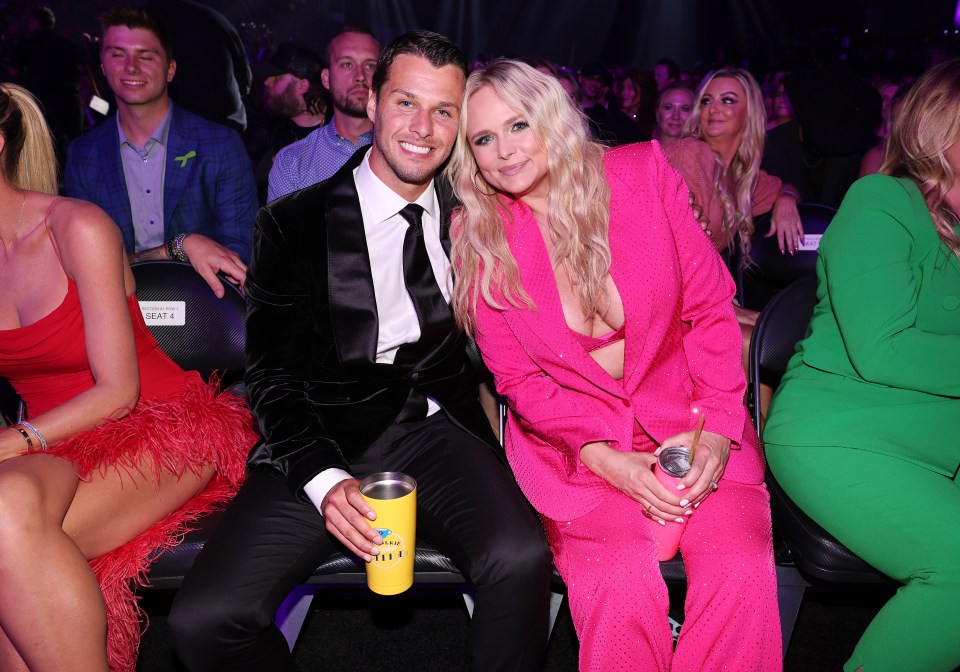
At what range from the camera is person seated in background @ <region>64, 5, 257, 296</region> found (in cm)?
325

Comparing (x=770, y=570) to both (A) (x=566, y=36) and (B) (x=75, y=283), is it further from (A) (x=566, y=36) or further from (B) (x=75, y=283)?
(A) (x=566, y=36)

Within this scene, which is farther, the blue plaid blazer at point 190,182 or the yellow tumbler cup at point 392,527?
the blue plaid blazer at point 190,182

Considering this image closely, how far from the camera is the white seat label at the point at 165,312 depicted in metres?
2.40

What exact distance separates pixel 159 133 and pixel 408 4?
1147 centimetres

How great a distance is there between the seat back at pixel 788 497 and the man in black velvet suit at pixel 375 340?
70cm

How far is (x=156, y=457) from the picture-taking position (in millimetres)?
1964

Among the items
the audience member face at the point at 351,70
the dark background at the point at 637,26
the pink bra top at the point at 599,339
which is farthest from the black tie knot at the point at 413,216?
the dark background at the point at 637,26

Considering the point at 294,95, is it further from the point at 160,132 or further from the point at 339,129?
the point at 160,132

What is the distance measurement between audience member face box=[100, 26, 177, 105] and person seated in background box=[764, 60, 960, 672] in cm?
283

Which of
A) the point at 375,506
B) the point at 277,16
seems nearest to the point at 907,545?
the point at 375,506

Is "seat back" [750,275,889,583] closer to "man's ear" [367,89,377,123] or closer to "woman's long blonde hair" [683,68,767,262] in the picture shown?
"woman's long blonde hair" [683,68,767,262]

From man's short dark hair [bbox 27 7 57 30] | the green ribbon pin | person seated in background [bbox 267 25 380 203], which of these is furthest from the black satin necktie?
man's short dark hair [bbox 27 7 57 30]

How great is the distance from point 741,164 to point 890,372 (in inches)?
80.8

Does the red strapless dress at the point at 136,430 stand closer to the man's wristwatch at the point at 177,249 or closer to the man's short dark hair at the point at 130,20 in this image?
the man's wristwatch at the point at 177,249
